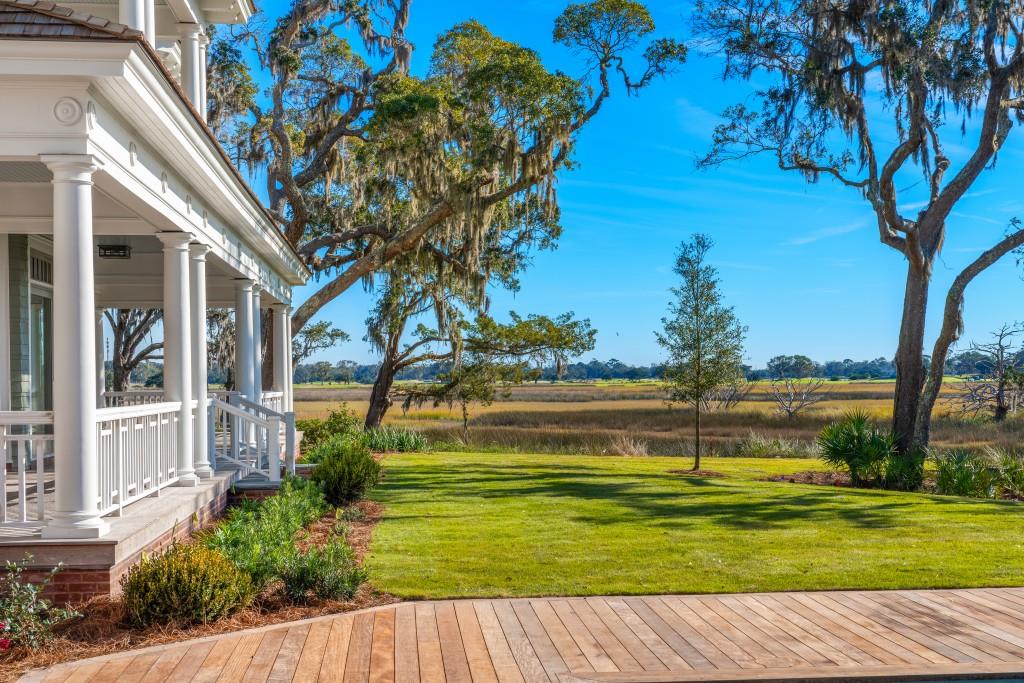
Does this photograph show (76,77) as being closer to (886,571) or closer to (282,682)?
(282,682)

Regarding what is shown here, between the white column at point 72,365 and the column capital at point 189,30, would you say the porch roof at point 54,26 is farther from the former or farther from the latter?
the column capital at point 189,30

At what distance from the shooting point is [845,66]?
1795 centimetres

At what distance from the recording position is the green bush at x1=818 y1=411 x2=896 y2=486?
16078 mm

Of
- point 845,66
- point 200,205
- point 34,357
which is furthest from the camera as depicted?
point 845,66

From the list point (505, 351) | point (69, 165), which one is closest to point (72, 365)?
point (69, 165)

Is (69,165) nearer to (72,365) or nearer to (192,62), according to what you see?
(72,365)

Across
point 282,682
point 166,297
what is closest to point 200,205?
point 166,297

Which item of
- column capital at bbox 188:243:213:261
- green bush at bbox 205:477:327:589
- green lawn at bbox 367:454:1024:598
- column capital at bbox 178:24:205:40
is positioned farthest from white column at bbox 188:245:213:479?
column capital at bbox 178:24:205:40

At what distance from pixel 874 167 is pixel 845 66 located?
2208 millimetres

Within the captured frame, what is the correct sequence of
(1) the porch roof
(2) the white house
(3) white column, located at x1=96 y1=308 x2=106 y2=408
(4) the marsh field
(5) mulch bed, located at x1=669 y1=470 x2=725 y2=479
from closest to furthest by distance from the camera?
(1) the porch roof
(2) the white house
(3) white column, located at x1=96 y1=308 x2=106 y2=408
(5) mulch bed, located at x1=669 y1=470 x2=725 y2=479
(4) the marsh field

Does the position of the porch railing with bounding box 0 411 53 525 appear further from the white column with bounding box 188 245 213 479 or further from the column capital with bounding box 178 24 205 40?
the column capital with bounding box 178 24 205 40

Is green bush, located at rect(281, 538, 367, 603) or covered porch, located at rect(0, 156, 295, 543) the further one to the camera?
green bush, located at rect(281, 538, 367, 603)

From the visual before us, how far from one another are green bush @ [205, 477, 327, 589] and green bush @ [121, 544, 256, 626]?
1.36 ft

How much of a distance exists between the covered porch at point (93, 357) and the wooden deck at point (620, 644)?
1.63 m
